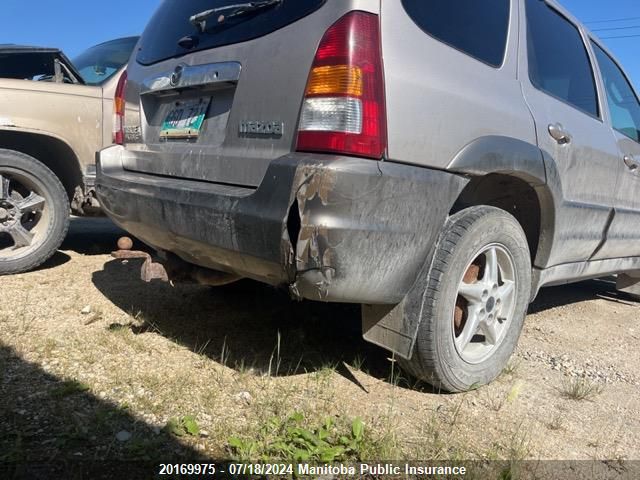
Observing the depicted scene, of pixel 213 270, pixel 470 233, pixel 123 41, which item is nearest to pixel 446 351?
pixel 470 233

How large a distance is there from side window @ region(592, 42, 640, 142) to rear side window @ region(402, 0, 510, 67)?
150cm

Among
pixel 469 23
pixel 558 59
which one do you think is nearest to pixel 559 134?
pixel 558 59

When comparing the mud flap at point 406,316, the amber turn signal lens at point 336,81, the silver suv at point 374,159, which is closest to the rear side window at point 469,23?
the silver suv at point 374,159

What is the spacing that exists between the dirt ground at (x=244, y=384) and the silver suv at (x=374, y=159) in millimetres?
279

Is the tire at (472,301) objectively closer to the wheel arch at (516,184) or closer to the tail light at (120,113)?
the wheel arch at (516,184)

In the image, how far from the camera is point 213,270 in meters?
2.51

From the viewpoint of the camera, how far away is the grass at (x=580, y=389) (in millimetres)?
2521

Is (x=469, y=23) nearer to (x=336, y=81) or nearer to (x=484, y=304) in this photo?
(x=336, y=81)

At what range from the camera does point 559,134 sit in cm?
275

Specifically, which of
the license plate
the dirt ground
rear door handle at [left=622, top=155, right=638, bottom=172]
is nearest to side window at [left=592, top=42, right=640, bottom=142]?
rear door handle at [left=622, top=155, right=638, bottom=172]

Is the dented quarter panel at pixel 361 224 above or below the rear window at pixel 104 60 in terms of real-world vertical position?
below

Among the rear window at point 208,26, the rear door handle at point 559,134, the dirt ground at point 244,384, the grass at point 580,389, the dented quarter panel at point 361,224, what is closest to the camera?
the dented quarter panel at point 361,224

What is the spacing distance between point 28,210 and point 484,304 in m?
3.30

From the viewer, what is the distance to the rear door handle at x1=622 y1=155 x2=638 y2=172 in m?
3.54
